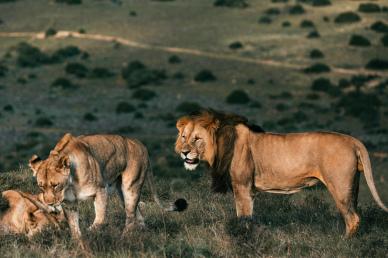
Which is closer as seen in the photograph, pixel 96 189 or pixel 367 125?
pixel 96 189

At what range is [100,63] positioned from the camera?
48656 millimetres

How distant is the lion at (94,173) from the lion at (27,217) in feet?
1.34

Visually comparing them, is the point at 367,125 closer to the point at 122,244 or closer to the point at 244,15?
the point at 244,15

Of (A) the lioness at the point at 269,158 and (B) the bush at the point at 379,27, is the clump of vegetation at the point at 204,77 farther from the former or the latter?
(A) the lioness at the point at 269,158

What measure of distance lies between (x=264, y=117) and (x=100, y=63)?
458 inches

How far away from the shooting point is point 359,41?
50.9m

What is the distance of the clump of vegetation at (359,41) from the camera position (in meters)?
50.7

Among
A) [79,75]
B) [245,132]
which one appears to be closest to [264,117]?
[79,75]

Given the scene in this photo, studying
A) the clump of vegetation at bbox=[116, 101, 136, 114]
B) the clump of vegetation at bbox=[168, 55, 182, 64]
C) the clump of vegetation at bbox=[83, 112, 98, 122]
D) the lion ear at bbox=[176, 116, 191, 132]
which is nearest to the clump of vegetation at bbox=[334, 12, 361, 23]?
the clump of vegetation at bbox=[168, 55, 182, 64]

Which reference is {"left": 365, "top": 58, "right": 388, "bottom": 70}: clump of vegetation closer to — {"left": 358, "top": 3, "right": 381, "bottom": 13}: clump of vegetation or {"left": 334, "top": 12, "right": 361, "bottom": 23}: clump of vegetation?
{"left": 334, "top": 12, "right": 361, "bottom": 23}: clump of vegetation

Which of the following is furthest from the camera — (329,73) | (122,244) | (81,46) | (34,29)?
(34,29)

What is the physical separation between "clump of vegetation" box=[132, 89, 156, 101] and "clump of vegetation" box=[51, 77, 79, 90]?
2.88 m

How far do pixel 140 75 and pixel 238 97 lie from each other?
5975mm

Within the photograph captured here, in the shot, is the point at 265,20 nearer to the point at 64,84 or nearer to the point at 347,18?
the point at 347,18
